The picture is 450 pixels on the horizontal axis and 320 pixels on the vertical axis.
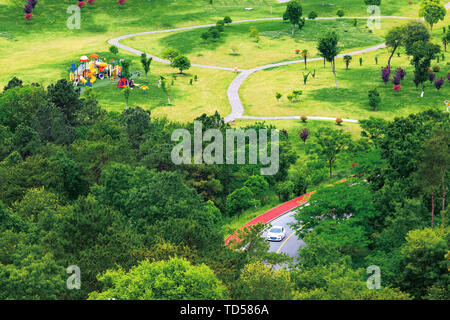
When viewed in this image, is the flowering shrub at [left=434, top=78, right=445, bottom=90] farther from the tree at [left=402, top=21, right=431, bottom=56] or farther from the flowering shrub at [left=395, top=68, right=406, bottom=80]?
the tree at [left=402, top=21, right=431, bottom=56]

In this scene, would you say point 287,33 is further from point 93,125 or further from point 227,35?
point 93,125

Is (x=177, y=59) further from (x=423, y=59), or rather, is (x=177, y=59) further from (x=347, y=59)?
(x=423, y=59)

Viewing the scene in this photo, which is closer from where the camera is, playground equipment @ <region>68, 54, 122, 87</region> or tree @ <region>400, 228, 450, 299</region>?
tree @ <region>400, 228, 450, 299</region>

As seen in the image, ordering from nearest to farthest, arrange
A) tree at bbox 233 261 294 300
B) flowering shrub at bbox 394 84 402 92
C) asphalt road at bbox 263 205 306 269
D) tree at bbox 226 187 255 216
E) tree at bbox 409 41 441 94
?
tree at bbox 233 261 294 300
asphalt road at bbox 263 205 306 269
tree at bbox 226 187 255 216
tree at bbox 409 41 441 94
flowering shrub at bbox 394 84 402 92

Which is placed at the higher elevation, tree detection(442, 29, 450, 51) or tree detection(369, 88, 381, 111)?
tree detection(442, 29, 450, 51)

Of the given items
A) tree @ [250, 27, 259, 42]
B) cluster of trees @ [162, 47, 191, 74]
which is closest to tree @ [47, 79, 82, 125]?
cluster of trees @ [162, 47, 191, 74]

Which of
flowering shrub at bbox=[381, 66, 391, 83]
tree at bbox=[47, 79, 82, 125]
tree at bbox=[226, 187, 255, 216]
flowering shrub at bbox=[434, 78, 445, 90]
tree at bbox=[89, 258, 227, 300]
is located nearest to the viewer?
tree at bbox=[89, 258, 227, 300]
